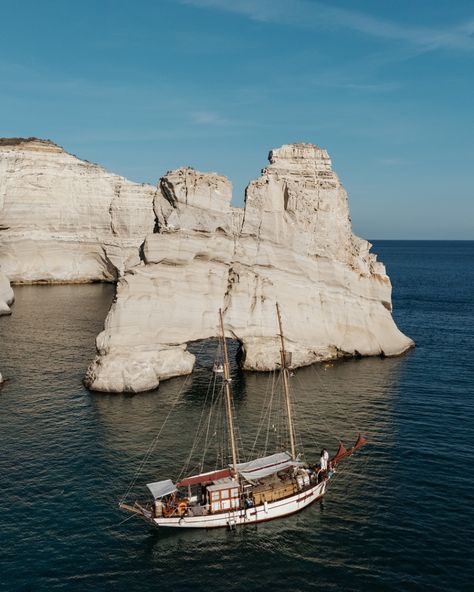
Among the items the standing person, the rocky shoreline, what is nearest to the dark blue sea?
the standing person

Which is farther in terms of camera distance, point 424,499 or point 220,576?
point 424,499

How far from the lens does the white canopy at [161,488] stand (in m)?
31.0

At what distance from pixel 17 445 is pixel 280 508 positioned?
63.5 feet

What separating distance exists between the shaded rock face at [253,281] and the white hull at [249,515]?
68.5 ft

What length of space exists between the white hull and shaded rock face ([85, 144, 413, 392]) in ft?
68.5

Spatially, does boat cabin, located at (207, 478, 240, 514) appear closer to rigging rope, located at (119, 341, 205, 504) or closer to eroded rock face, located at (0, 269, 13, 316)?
rigging rope, located at (119, 341, 205, 504)

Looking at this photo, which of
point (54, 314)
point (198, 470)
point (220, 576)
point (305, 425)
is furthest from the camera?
point (54, 314)

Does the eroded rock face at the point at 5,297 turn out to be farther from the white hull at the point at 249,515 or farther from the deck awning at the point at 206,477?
the white hull at the point at 249,515

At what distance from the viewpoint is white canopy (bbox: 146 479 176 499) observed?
31.0m

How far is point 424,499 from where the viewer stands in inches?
1294

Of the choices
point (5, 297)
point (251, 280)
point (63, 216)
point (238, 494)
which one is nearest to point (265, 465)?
point (238, 494)

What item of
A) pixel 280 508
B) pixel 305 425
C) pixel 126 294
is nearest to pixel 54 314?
pixel 126 294

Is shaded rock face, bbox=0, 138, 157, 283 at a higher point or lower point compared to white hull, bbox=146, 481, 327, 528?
higher

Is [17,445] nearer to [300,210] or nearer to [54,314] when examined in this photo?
[300,210]
